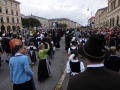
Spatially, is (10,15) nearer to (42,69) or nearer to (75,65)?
(42,69)

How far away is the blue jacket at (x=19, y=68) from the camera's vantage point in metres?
3.08

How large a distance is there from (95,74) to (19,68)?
2.21 m

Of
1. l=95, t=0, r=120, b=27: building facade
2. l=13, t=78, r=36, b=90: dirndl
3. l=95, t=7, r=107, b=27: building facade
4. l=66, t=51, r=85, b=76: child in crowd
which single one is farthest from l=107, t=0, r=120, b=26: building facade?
l=13, t=78, r=36, b=90: dirndl

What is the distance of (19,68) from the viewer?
3.11m

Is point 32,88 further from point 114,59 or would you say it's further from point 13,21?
point 13,21

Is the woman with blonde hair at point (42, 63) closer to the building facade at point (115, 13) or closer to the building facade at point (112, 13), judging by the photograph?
the building facade at point (112, 13)

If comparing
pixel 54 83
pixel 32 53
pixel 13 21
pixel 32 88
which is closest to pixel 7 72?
pixel 32 53

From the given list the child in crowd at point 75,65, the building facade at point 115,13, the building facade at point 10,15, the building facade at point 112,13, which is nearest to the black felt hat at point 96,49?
the child in crowd at point 75,65

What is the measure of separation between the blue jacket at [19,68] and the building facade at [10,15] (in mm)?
64550

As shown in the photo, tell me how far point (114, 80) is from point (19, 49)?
2.52 metres

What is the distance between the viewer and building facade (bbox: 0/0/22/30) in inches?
2521

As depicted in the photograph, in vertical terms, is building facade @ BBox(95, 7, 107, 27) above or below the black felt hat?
above

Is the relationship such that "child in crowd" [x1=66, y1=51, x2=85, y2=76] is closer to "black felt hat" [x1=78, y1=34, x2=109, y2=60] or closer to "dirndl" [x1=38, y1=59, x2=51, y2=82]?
"dirndl" [x1=38, y1=59, x2=51, y2=82]

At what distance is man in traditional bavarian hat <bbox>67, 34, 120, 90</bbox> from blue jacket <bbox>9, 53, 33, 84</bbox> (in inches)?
74.7
